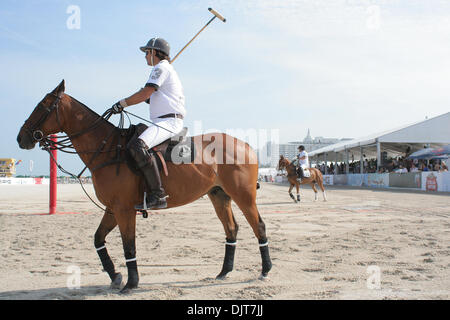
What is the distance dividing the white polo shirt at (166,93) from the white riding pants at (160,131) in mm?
119

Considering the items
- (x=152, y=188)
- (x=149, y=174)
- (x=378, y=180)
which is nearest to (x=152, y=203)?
(x=152, y=188)

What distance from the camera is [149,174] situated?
4484mm

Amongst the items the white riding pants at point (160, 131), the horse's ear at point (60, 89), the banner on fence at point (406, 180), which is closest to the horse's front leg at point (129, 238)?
the white riding pants at point (160, 131)

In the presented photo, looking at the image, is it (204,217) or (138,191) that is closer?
(138,191)

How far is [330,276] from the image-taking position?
4.89 metres

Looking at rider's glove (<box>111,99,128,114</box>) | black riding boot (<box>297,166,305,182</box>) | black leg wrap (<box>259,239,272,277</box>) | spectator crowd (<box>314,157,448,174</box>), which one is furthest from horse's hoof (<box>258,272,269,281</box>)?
spectator crowd (<box>314,157,448,174</box>)

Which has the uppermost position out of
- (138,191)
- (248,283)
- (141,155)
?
(141,155)

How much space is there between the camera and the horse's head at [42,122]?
4.57 metres

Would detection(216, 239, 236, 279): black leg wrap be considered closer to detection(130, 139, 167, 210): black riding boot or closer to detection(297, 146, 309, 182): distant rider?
detection(130, 139, 167, 210): black riding boot

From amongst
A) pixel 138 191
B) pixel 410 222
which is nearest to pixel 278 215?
pixel 410 222

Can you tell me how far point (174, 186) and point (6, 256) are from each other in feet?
11.3

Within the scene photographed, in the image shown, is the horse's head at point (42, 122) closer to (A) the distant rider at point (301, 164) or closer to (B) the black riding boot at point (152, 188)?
(B) the black riding boot at point (152, 188)

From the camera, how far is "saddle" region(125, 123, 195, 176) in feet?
15.4
